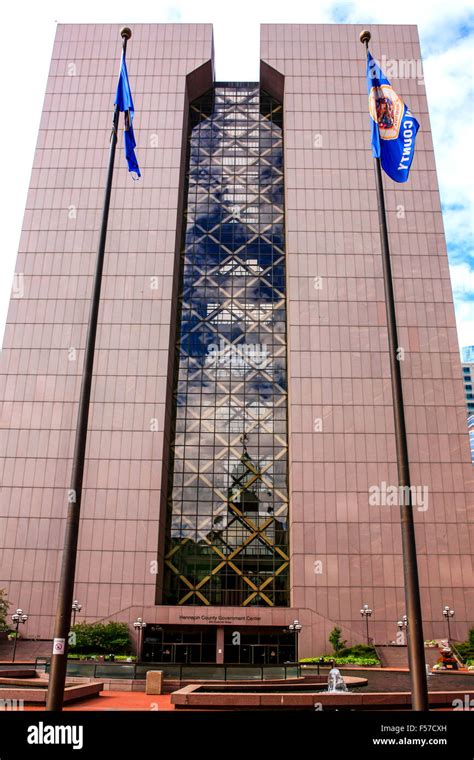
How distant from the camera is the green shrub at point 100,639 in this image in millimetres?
38969

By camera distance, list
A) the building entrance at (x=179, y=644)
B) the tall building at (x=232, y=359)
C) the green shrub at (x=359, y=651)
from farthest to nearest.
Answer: the tall building at (x=232, y=359), the building entrance at (x=179, y=644), the green shrub at (x=359, y=651)

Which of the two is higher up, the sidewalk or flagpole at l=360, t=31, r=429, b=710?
flagpole at l=360, t=31, r=429, b=710

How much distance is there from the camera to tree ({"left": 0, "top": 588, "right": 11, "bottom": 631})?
40.2 meters

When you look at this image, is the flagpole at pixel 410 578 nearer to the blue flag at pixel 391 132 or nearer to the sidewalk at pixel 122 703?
the blue flag at pixel 391 132

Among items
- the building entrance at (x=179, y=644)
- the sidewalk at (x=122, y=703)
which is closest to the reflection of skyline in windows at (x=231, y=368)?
the building entrance at (x=179, y=644)

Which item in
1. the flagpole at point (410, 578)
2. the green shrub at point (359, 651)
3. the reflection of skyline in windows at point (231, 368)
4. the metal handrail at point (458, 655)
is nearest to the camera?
the flagpole at point (410, 578)

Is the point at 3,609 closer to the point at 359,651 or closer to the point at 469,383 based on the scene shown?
the point at 359,651

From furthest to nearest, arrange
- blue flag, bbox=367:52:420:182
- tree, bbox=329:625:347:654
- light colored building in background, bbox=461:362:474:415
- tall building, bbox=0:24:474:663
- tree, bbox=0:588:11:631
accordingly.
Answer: light colored building in background, bbox=461:362:474:415 → tall building, bbox=0:24:474:663 → tree, bbox=0:588:11:631 → tree, bbox=329:625:347:654 → blue flag, bbox=367:52:420:182

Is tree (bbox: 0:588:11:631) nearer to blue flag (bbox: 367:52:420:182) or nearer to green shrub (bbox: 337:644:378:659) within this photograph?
green shrub (bbox: 337:644:378:659)

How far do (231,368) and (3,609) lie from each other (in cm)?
2369

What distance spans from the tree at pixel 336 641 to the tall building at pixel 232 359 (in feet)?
3.32

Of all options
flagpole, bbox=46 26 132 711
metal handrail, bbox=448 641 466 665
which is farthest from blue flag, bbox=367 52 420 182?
metal handrail, bbox=448 641 466 665

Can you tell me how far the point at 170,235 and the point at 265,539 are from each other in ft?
84.4

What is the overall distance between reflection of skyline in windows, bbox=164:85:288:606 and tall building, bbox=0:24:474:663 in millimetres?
165
